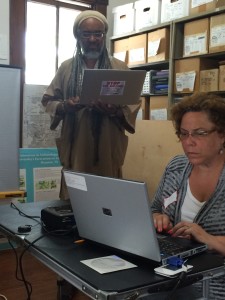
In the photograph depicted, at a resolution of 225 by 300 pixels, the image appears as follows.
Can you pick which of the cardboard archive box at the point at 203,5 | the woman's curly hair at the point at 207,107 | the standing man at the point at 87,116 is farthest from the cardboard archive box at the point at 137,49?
the woman's curly hair at the point at 207,107

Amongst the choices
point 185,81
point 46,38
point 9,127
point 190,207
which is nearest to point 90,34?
point 9,127

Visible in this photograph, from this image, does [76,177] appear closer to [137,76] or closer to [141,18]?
[137,76]

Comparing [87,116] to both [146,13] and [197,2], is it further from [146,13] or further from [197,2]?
[146,13]

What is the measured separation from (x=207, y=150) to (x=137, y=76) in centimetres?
82

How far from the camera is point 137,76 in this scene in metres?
2.17

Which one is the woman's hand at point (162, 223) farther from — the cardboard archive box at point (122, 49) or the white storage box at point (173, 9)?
the cardboard archive box at point (122, 49)

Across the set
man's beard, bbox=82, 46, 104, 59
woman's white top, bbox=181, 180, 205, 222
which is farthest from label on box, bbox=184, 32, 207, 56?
woman's white top, bbox=181, 180, 205, 222

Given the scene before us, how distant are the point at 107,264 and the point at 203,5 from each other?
277 centimetres

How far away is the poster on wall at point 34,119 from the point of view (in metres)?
3.55

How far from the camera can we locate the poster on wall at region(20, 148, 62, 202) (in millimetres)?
3490

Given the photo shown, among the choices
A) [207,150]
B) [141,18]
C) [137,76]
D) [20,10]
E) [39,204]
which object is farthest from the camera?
[141,18]

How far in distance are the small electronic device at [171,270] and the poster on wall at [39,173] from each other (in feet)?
8.47

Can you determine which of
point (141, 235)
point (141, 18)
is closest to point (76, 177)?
point (141, 235)

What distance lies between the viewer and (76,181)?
46.0 inches
